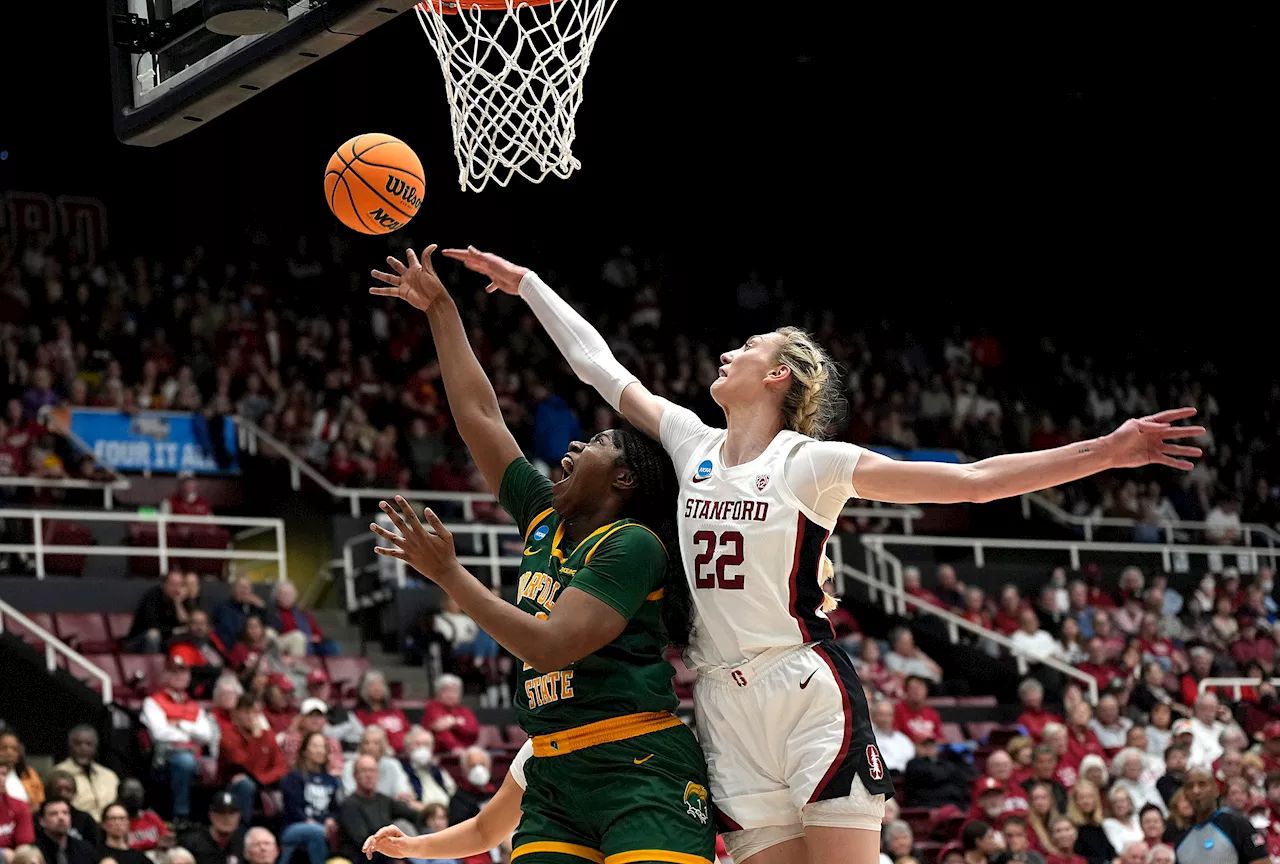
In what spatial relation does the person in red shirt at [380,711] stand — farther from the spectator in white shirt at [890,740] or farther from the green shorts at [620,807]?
the green shorts at [620,807]

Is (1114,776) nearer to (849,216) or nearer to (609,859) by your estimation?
(609,859)

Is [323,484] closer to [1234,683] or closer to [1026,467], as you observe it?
[1234,683]

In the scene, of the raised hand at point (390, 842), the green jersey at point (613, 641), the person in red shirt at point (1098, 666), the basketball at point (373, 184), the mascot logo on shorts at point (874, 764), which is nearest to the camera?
the green jersey at point (613, 641)

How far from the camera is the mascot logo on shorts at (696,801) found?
4.07 m

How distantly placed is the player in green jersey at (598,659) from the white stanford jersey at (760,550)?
12 centimetres

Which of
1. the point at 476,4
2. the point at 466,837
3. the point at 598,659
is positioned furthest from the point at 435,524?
the point at 476,4

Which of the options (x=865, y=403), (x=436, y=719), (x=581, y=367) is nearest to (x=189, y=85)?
(x=581, y=367)

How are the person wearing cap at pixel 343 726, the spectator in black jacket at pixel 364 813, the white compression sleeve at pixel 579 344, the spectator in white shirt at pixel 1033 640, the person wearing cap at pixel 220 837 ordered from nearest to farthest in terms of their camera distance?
1. the white compression sleeve at pixel 579 344
2. the person wearing cap at pixel 220 837
3. the spectator in black jacket at pixel 364 813
4. the person wearing cap at pixel 343 726
5. the spectator in white shirt at pixel 1033 640

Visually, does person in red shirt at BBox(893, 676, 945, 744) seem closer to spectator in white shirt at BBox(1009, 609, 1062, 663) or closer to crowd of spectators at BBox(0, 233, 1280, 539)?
spectator in white shirt at BBox(1009, 609, 1062, 663)

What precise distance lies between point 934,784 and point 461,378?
7.92m

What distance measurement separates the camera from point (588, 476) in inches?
170

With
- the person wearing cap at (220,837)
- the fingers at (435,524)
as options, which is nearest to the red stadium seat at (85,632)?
the person wearing cap at (220,837)

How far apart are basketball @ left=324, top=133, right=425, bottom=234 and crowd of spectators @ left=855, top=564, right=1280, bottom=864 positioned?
598 cm

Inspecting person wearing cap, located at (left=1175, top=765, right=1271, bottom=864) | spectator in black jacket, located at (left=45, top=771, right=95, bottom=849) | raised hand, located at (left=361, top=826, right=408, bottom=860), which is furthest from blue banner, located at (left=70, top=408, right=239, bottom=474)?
raised hand, located at (left=361, top=826, right=408, bottom=860)
